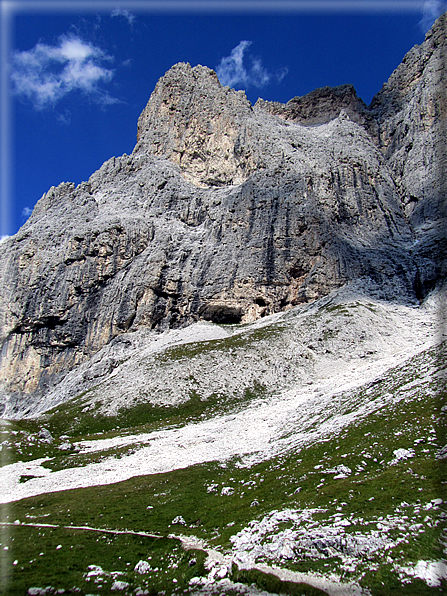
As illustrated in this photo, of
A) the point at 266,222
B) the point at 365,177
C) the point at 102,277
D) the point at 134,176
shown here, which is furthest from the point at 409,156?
the point at 102,277

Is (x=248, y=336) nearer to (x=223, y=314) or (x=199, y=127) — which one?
(x=223, y=314)

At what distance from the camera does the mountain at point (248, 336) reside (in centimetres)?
1819

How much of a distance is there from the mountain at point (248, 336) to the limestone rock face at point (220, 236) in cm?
72

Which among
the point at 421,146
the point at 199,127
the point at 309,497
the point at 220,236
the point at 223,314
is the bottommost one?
the point at 309,497

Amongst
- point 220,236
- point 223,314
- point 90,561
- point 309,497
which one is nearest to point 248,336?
point 223,314

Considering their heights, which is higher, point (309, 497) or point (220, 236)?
point (220, 236)

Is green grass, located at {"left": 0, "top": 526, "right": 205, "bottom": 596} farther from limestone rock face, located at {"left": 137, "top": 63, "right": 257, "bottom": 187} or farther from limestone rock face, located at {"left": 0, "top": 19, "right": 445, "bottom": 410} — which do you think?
limestone rock face, located at {"left": 137, "top": 63, "right": 257, "bottom": 187}

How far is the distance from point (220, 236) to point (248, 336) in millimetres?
45082

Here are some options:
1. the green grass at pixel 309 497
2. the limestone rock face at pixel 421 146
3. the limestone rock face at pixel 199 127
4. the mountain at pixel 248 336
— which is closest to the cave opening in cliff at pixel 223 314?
the mountain at pixel 248 336

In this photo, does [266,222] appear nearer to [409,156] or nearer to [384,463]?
[409,156]

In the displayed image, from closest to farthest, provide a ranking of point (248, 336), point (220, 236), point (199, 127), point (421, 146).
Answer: point (248, 336) → point (220, 236) → point (421, 146) → point (199, 127)

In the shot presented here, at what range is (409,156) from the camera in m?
130

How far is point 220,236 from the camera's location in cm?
11581

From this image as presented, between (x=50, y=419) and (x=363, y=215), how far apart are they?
102195 mm
